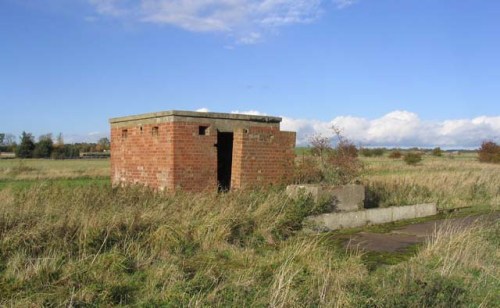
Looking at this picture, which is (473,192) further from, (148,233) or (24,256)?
(24,256)

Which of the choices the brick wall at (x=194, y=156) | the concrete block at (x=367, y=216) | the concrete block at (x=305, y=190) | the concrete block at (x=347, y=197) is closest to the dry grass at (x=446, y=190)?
the concrete block at (x=367, y=216)

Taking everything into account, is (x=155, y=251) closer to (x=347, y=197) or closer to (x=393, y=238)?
(x=393, y=238)

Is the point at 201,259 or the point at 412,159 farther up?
the point at 412,159

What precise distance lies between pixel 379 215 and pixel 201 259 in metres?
6.18

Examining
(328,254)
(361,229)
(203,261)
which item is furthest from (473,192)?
A: (203,261)

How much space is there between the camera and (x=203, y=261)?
6.63 meters

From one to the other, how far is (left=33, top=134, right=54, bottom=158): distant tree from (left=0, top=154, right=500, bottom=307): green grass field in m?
82.8

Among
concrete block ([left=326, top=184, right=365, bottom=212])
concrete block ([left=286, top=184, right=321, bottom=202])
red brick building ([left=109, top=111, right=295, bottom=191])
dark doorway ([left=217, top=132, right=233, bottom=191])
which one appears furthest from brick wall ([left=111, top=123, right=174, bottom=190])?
concrete block ([left=326, top=184, right=365, bottom=212])

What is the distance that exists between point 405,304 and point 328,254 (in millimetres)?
2156

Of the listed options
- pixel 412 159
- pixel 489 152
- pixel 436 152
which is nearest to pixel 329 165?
pixel 412 159

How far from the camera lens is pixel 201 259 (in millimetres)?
6762

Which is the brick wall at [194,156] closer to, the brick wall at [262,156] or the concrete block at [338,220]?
the brick wall at [262,156]

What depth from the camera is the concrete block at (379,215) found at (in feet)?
37.3

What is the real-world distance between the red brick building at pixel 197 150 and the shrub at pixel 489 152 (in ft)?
166
